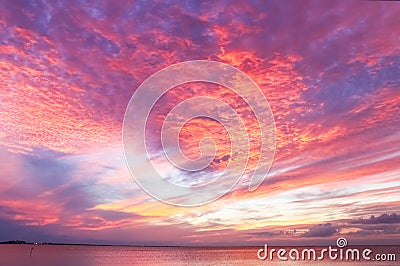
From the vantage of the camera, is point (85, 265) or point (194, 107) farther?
point (85, 265)

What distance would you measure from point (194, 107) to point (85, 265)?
109472 mm

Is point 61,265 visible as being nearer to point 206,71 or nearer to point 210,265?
point 210,265

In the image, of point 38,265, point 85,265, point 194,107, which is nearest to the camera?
point 194,107

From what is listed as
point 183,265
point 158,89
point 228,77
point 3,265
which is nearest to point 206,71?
point 228,77

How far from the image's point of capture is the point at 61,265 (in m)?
114

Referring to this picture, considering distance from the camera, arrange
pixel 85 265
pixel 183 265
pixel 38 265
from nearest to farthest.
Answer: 1. pixel 38 265
2. pixel 85 265
3. pixel 183 265

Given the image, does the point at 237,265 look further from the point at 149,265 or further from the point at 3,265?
the point at 3,265

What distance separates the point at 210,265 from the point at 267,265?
19356 mm

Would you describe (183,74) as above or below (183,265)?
above

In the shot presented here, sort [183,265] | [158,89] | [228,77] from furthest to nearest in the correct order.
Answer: [183,265], [228,77], [158,89]

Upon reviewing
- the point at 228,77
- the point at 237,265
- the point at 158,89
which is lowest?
the point at 237,265

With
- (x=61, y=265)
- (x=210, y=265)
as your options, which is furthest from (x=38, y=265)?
(x=210, y=265)

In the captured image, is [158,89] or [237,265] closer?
[158,89]

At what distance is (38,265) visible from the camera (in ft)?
367
